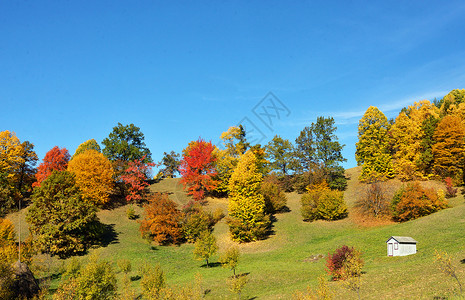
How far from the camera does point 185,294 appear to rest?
19.3 meters

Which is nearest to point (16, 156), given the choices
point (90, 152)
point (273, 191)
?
point (90, 152)

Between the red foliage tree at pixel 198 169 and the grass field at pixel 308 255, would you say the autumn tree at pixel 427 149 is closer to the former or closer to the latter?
the grass field at pixel 308 255

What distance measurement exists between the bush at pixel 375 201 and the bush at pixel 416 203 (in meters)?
3.03

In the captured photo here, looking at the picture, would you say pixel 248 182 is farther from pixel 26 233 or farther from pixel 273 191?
pixel 26 233

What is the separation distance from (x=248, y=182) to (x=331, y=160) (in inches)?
1018

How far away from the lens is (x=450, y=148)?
6019 cm

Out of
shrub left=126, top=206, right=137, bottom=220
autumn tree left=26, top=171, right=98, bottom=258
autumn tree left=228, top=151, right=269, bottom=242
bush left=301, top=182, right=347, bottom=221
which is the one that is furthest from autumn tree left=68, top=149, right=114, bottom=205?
bush left=301, top=182, right=347, bottom=221

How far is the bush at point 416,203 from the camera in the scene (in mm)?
49188

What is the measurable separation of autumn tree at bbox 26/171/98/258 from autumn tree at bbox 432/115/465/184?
6212 centimetres

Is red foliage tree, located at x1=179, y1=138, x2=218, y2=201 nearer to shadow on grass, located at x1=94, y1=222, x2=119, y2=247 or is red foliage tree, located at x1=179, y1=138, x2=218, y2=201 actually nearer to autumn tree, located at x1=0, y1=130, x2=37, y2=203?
shadow on grass, located at x1=94, y1=222, x2=119, y2=247

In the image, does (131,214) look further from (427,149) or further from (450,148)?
(450,148)

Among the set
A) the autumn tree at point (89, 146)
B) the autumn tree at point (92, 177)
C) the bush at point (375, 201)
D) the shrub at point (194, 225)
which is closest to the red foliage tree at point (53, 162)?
the autumn tree at point (89, 146)

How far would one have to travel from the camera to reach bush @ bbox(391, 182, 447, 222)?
161ft

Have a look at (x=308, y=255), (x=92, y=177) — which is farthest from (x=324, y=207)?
(x=92, y=177)
